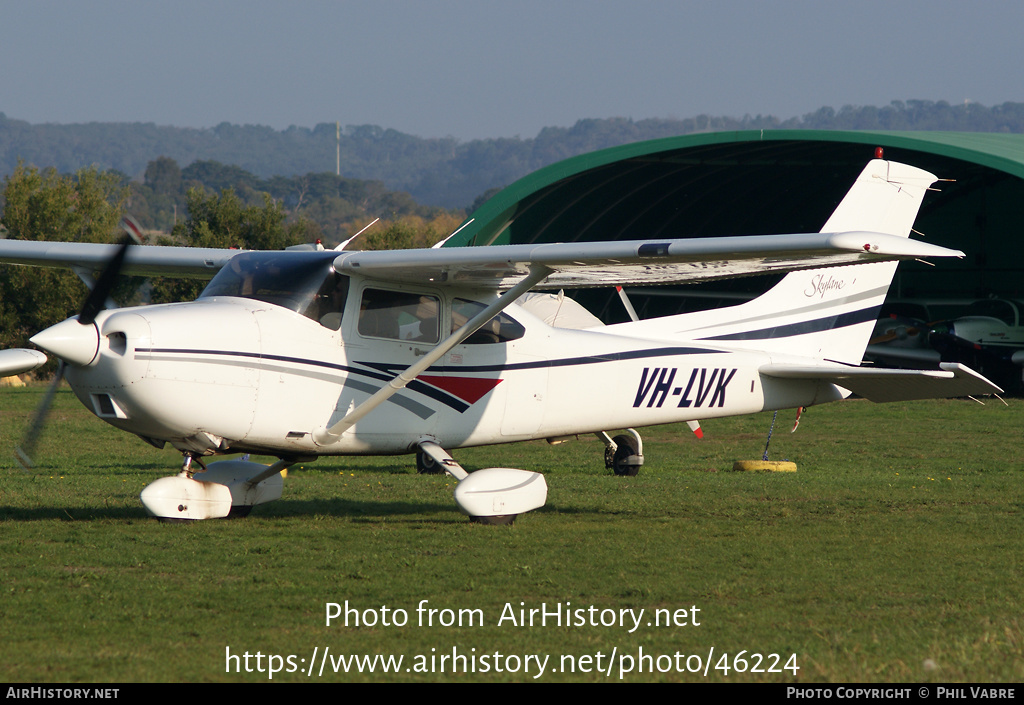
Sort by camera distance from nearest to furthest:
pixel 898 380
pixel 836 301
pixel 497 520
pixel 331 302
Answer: pixel 331 302, pixel 497 520, pixel 898 380, pixel 836 301

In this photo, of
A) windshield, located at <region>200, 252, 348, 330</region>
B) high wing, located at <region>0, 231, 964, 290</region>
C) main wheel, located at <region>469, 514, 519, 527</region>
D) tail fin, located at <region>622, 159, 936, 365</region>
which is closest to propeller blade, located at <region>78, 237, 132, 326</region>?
windshield, located at <region>200, 252, 348, 330</region>

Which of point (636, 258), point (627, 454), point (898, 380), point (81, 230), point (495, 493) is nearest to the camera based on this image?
point (636, 258)

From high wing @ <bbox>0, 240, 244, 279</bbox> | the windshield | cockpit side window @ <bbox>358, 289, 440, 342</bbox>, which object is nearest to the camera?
the windshield

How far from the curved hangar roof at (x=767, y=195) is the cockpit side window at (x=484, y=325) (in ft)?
49.2

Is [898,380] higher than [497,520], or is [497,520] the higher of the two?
[898,380]

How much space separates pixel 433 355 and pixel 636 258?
181cm

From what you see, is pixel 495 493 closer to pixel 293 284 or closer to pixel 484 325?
pixel 484 325

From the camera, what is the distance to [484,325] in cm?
931

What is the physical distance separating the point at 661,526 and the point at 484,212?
17857 mm

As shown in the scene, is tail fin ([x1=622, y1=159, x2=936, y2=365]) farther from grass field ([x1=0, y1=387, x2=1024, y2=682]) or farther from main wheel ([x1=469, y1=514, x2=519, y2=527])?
main wheel ([x1=469, y1=514, x2=519, y2=527])

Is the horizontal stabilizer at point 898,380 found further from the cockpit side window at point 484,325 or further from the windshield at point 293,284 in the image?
the windshield at point 293,284

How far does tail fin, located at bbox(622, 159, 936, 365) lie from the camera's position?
1091 centimetres

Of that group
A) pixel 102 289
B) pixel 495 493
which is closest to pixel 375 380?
pixel 495 493

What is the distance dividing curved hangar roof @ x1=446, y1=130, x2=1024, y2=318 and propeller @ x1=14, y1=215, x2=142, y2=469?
16771 mm
